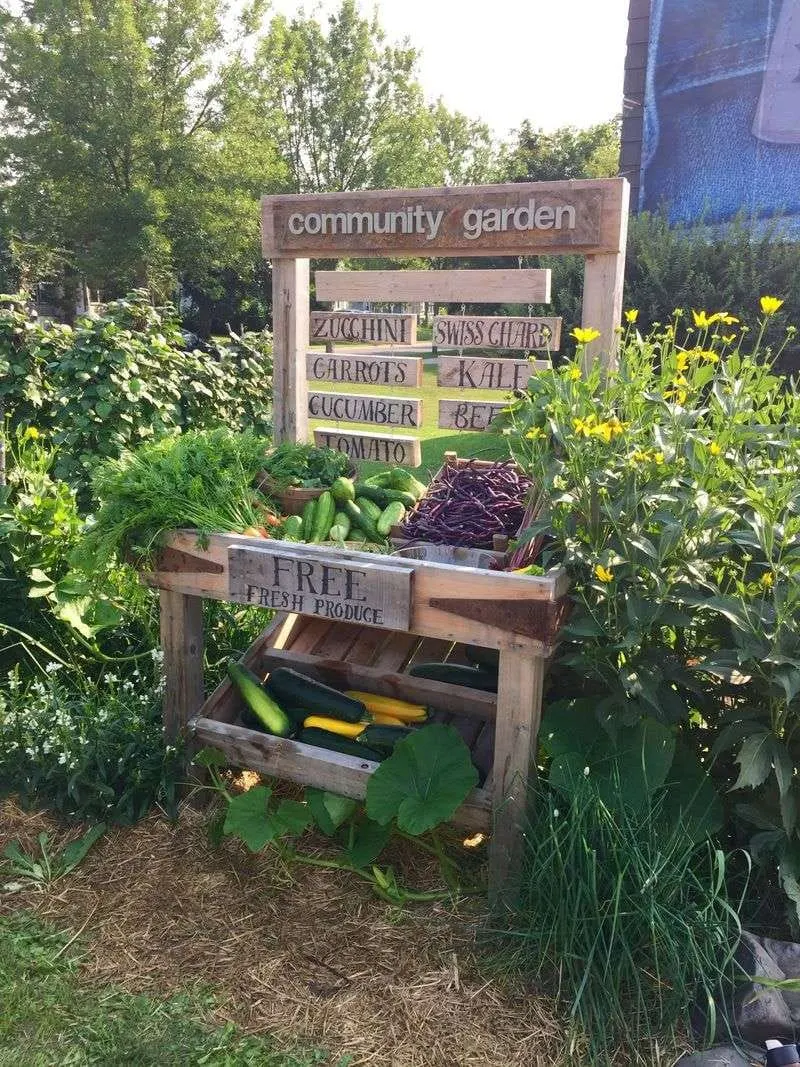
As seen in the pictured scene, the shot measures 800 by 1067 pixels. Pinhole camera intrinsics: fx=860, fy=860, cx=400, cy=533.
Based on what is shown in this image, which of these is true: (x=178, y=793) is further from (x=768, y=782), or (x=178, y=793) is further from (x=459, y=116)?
(x=459, y=116)

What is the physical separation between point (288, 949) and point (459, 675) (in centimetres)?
109

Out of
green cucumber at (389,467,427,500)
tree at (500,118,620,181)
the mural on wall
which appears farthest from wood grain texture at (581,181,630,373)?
tree at (500,118,620,181)

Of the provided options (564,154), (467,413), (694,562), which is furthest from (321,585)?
(564,154)

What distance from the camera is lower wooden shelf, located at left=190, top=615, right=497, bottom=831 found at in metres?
2.76

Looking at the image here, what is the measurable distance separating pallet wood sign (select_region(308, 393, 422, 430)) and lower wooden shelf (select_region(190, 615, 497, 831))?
3.35 ft

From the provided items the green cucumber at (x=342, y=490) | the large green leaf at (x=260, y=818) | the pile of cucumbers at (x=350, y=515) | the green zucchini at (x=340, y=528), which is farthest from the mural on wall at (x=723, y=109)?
the large green leaf at (x=260, y=818)

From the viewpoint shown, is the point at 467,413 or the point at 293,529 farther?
the point at 467,413

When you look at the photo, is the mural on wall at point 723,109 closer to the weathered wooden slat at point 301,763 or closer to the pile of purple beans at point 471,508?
the pile of purple beans at point 471,508

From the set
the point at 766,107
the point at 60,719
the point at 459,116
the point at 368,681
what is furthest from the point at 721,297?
the point at 459,116

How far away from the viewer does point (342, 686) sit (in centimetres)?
331

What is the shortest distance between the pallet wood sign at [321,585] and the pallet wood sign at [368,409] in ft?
4.50

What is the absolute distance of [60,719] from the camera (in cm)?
309

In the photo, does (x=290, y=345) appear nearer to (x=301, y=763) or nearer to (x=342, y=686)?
(x=342, y=686)

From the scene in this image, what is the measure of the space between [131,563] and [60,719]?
644mm
